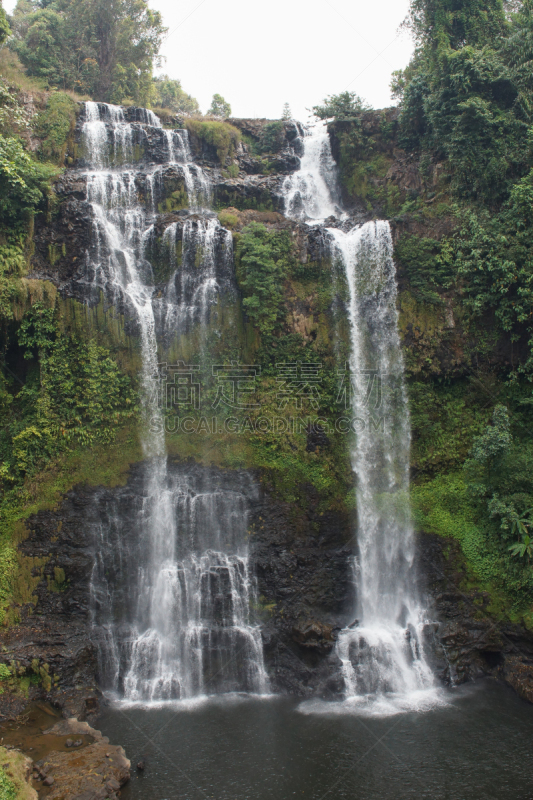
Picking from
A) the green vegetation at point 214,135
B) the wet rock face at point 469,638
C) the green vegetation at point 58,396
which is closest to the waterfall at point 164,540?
the green vegetation at point 58,396

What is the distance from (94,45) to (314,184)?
14.7 meters

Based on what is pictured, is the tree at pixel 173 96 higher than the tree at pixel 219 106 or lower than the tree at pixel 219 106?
higher

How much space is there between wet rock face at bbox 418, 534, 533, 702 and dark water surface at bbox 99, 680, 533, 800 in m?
0.75

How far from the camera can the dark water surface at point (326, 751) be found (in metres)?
9.38

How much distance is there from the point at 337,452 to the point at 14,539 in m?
9.80

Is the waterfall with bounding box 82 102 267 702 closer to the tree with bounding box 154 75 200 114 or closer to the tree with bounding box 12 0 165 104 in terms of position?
the tree with bounding box 12 0 165 104

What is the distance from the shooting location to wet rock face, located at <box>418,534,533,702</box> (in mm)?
13094

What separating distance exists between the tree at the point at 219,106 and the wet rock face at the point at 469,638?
28810mm

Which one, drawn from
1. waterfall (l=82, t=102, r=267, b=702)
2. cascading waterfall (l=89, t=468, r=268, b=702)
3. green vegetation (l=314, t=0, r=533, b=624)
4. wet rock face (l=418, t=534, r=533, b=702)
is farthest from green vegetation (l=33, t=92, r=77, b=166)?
wet rock face (l=418, t=534, r=533, b=702)

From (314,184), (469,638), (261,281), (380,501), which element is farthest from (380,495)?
(314,184)

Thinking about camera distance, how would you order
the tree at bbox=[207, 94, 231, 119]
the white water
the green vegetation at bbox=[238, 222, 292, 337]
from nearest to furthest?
1. the green vegetation at bbox=[238, 222, 292, 337]
2. the white water
3. the tree at bbox=[207, 94, 231, 119]

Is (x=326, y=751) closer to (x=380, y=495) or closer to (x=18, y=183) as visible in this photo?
(x=380, y=495)

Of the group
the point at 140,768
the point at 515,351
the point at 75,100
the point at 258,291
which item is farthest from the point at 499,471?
the point at 75,100

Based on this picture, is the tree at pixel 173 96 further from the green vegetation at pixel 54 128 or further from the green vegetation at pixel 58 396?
the green vegetation at pixel 58 396
